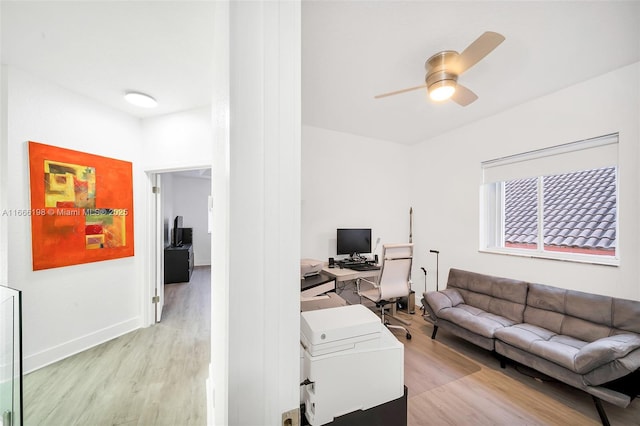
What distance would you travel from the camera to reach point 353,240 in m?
3.54

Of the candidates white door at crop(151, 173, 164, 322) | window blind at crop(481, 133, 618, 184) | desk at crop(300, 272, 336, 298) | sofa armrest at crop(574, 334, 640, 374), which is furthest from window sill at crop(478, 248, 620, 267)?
white door at crop(151, 173, 164, 322)

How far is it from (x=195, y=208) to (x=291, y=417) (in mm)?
7355

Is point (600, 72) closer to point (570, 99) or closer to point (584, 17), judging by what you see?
point (570, 99)

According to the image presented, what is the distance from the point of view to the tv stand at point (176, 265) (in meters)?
5.07

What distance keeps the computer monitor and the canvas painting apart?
104 inches

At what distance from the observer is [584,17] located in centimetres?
156

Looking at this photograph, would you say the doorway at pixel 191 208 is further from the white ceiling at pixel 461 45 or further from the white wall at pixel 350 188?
the white ceiling at pixel 461 45

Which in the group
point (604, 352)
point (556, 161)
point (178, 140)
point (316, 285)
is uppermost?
point (178, 140)

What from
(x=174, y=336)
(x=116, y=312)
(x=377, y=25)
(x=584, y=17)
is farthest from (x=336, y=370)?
(x=116, y=312)

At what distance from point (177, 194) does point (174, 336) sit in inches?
197

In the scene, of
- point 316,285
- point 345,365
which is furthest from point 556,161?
point 345,365

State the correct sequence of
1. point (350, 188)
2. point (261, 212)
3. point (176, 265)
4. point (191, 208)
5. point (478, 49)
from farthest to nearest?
1. point (191, 208)
2. point (176, 265)
3. point (350, 188)
4. point (478, 49)
5. point (261, 212)

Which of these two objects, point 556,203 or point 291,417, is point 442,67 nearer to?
point 556,203

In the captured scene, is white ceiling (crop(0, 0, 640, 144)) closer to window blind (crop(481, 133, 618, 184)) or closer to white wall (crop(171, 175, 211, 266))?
window blind (crop(481, 133, 618, 184))
